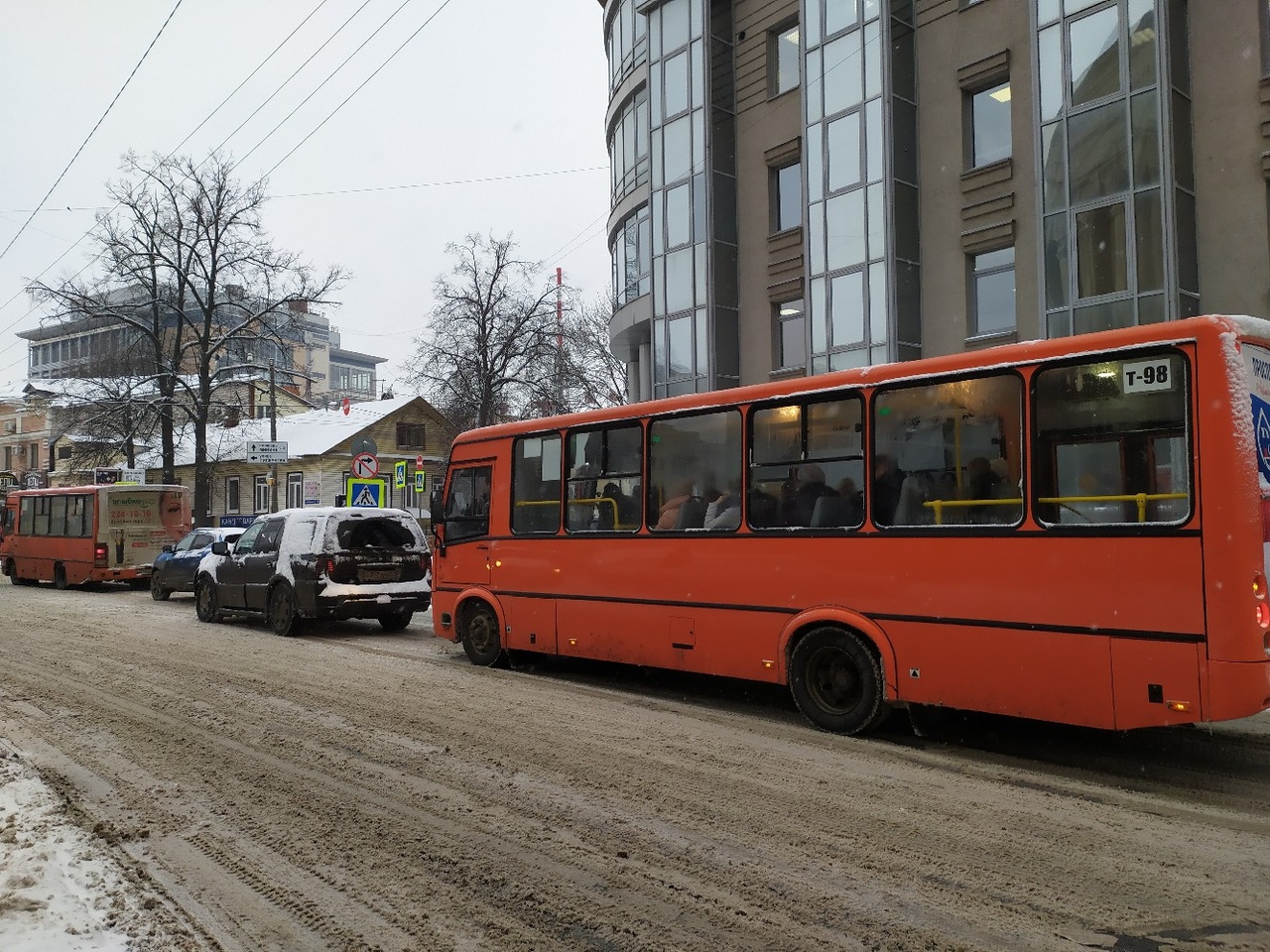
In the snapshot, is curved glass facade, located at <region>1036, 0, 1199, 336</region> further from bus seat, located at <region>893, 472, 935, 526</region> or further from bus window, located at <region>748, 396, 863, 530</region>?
bus seat, located at <region>893, 472, 935, 526</region>

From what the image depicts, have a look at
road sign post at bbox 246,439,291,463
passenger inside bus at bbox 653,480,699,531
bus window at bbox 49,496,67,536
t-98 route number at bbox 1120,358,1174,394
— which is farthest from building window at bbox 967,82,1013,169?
bus window at bbox 49,496,67,536

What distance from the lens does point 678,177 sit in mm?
24828

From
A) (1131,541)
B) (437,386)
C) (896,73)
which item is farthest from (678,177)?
(1131,541)

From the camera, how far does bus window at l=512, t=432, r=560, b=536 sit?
33.7ft

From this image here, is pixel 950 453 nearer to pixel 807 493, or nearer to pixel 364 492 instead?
pixel 807 493

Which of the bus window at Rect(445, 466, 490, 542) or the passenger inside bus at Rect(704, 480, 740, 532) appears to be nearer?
the passenger inside bus at Rect(704, 480, 740, 532)

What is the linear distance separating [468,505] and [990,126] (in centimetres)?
1388

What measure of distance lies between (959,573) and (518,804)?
3.28 metres

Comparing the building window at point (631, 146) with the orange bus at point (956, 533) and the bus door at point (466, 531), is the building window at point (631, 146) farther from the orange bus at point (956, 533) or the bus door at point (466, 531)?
the orange bus at point (956, 533)

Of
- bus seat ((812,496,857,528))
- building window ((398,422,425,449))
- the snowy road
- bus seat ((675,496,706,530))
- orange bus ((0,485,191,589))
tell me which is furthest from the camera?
building window ((398,422,425,449))

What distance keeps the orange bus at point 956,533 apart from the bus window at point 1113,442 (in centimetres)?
1

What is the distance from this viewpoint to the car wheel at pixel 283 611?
14.3m

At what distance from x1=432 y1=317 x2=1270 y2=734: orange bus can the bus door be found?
1361 millimetres

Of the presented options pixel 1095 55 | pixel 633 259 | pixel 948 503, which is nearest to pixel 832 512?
pixel 948 503
